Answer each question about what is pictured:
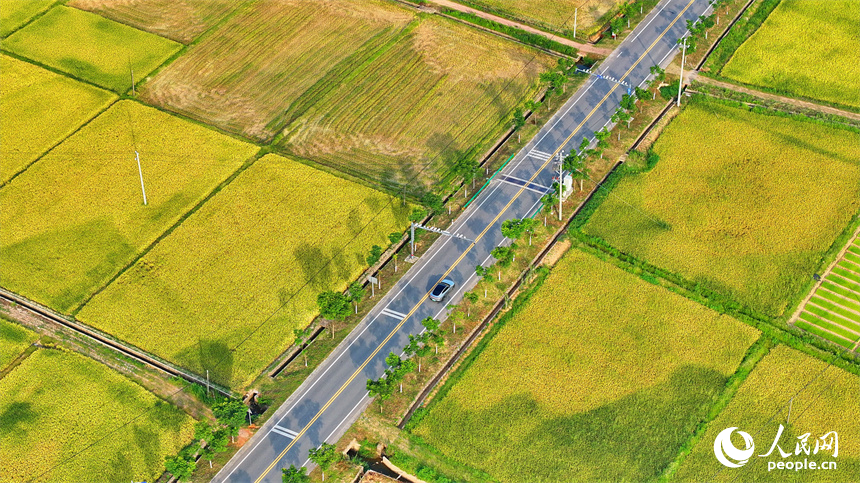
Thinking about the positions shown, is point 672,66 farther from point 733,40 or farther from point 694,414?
point 694,414

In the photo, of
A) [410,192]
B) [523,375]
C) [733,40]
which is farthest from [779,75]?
[523,375]

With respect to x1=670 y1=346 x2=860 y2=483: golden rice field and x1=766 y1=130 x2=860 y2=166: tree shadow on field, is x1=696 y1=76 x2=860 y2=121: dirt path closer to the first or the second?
x1=766 y1=130 x2=860 y2=166: tree shadow on field

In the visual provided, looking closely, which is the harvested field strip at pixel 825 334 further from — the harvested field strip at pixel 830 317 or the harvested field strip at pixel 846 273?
the harvested field strip at pixel 846 273

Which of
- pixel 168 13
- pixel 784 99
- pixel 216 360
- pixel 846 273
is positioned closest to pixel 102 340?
pixel 216 360

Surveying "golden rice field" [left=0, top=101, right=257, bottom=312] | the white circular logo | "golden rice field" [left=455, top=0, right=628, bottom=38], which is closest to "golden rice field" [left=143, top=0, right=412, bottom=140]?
"golden rice field" [left=0, top=101, right=257, bottom=312]

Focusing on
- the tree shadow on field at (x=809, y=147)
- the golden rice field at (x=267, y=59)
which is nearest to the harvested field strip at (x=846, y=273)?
the tree shadow on field at (x=809, y=147)
